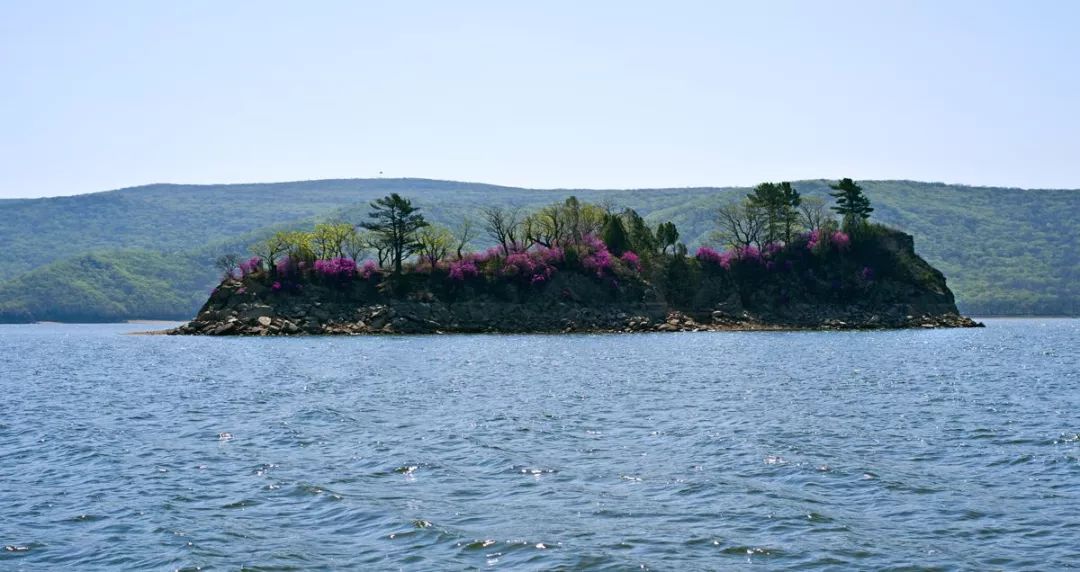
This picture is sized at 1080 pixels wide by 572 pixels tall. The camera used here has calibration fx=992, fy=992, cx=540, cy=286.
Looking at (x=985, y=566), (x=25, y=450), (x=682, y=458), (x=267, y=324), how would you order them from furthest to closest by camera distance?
(x=267, y=324)
(x=25, y=450)
(x=682, y=458)
(x=985, y=566)

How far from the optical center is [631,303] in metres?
139

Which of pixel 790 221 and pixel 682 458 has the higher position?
pixel 790 221

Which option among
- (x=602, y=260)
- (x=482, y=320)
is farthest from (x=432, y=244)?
(x=602, y=260)

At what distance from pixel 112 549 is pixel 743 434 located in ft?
73.6

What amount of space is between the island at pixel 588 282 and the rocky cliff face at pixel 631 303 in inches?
7.4

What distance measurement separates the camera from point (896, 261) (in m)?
149

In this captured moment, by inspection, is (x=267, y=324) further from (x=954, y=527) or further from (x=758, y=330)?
(x=954, y=527)

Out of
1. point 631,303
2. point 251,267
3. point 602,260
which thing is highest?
point 602,260

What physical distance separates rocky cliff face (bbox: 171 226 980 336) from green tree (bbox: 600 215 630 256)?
10.1 m

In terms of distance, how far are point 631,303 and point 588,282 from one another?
22.1 feet

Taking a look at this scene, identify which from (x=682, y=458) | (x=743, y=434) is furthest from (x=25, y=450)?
(x=743, y=434)

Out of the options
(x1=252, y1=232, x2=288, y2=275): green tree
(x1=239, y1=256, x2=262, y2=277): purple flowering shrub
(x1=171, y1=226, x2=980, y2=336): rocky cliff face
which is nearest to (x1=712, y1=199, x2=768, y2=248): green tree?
(x1=171, y1=226, x2=980, y2=336): rocky cliff face

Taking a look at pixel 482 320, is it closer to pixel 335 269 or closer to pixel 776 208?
pixel 335 269

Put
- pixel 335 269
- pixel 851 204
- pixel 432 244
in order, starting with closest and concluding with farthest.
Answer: pixel 335 269 → pixel 432 244 → pixel 851 204
